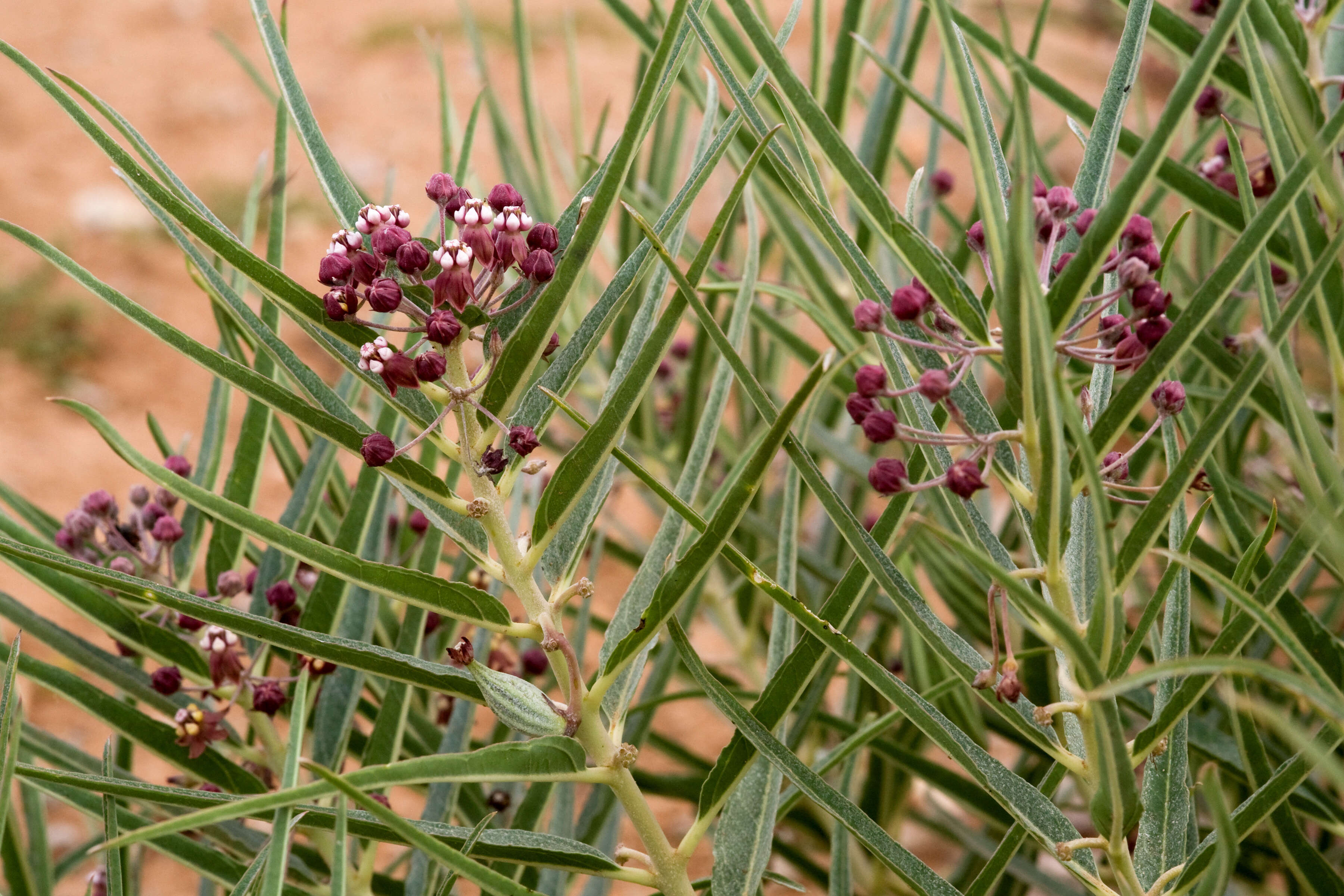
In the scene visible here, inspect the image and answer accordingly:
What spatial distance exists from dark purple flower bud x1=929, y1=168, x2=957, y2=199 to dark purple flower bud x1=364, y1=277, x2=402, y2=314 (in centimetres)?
67

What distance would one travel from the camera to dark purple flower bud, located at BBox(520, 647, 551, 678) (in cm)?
79

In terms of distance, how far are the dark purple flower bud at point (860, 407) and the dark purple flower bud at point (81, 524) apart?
0.45 m

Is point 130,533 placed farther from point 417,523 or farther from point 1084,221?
point 1084,221

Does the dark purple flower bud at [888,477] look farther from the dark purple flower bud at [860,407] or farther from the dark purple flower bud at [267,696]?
the dark purple flower bud at [267,696]

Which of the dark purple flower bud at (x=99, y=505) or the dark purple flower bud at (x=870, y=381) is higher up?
the dark purple flower bud at (x=870, y=381)

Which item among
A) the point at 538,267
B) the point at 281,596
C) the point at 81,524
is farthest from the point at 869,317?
the point at 81,524

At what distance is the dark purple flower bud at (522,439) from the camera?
16.9 inches

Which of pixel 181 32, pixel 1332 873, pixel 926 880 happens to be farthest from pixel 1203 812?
pixel 181 32

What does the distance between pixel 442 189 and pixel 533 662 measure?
1.36 feet

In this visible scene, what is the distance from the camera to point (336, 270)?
0.43 m

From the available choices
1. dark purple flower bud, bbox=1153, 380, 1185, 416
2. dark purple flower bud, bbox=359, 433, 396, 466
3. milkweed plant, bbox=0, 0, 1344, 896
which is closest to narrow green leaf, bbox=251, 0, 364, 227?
milkweed plant, bbox=0, 0, 1344, 896

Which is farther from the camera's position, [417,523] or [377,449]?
[417,523]

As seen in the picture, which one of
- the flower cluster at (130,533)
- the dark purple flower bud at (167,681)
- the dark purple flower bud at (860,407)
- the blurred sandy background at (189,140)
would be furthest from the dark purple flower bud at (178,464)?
the blurred sandy background at (189,140)

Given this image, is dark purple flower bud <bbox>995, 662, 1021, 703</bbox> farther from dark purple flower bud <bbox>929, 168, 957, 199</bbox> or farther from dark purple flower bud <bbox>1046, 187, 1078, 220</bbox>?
dark purple flower bud <bbox>929, 168, 957, 199</bbox>
